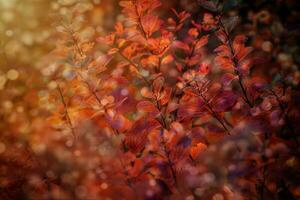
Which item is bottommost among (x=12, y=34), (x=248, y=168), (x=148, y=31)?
(x=12, y=34)

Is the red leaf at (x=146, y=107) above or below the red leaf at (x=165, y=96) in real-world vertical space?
below

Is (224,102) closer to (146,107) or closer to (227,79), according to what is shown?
(227,79)

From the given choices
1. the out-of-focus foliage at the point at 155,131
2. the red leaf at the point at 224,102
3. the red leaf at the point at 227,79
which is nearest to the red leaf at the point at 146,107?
the out-of-focus foliage at the point at 155,131

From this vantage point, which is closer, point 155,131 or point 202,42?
point 155,131

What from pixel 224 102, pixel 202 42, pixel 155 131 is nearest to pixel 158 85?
pixel 155 131

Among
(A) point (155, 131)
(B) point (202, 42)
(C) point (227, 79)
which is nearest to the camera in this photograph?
(A) point (155, 131)

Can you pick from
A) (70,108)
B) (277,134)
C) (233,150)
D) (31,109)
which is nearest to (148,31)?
(70,108)

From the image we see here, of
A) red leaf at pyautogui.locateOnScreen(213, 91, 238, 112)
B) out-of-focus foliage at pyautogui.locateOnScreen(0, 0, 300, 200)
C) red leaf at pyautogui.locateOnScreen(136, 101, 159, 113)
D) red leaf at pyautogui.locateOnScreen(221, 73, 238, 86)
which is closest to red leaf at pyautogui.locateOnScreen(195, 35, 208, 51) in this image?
out-of-focus foliage at pyautogui.locateOnScreen(0, 0, 300, 200)

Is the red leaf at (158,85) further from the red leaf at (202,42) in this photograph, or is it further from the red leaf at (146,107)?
the red leaf at (202,42)

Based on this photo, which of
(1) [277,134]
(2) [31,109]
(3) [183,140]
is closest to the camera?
(3) [183,140]

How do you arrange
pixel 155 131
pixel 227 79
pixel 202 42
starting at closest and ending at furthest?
1. pixel 155 131
2. pixel 227 79
3. pixel 202 42

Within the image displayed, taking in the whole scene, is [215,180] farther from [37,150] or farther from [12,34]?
[12,34]
